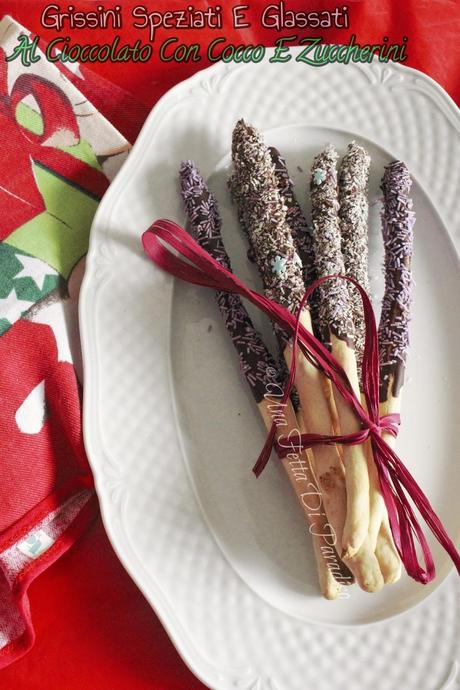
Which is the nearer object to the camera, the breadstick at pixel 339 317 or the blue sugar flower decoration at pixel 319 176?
the breadstick at pixel 339 317

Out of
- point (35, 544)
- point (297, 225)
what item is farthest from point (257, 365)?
point (35, 544)

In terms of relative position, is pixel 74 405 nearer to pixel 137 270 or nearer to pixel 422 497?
pixel 137 270

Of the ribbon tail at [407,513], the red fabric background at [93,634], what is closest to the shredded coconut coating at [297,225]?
the ribbon tail at [407,513]

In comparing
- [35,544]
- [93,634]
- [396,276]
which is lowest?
[93,634]

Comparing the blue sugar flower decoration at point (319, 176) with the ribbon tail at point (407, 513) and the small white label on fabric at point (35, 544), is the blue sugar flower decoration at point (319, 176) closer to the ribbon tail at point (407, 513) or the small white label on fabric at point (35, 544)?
the ribbon tail at point (407, 513)

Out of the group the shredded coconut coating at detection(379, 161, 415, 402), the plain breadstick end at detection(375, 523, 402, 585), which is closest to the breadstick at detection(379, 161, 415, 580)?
the shredded coconut coating at detection(379, 161, 415, 402)

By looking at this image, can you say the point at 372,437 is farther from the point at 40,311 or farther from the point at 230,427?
the point at 40,311
